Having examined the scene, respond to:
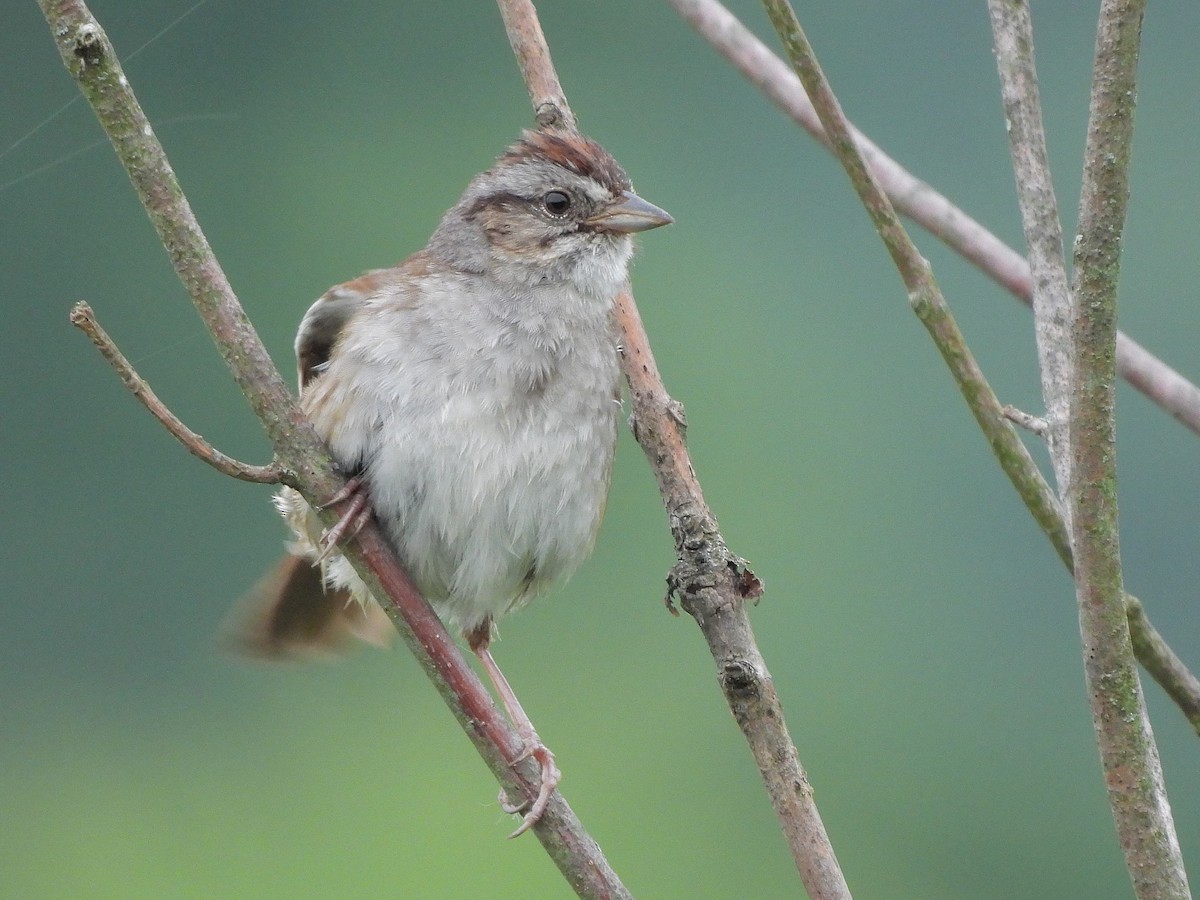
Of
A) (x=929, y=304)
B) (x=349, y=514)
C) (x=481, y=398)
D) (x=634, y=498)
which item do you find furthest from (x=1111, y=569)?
(x=634, y=498)

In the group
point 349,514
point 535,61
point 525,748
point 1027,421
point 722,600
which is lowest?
point 525,748

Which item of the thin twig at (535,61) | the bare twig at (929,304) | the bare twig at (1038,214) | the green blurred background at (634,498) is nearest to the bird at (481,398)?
the thin twig at (535,61)

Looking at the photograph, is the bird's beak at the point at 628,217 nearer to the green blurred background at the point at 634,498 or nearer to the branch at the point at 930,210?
the branch at the point at 930,210

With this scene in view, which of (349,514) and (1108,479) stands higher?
(349,514)

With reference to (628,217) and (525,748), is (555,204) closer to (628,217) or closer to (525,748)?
(628,217)

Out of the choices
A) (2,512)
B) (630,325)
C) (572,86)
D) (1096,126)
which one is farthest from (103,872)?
(1096,126)

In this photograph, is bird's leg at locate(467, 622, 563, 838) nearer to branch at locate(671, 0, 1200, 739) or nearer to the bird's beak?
branch at locate(671, 0, 1200, 739)

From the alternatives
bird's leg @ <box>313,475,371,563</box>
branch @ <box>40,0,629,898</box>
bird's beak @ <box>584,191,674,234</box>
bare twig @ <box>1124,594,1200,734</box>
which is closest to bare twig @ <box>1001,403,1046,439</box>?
bare twig @ <box>1124,594,1200,734</box>
